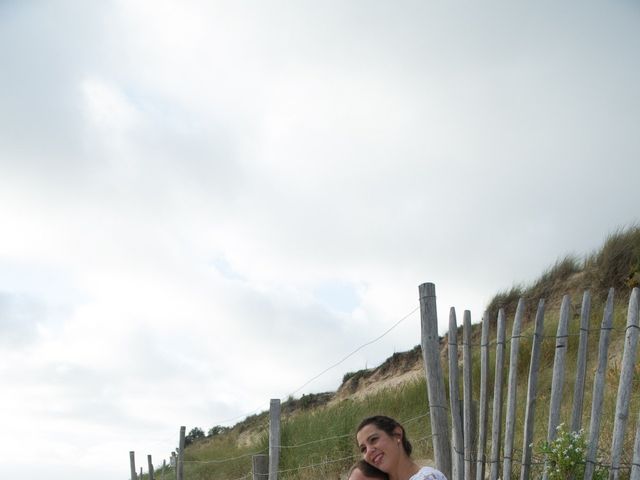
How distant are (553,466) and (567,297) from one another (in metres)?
1.04

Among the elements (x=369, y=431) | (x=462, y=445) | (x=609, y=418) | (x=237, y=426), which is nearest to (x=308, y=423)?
(x=609, y=418)

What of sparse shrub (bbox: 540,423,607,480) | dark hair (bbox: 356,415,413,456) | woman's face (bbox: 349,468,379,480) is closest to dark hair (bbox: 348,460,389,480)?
woman's face (bbox: 349,468,379,480)

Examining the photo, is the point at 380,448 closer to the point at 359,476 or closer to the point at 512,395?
the point at 359,476

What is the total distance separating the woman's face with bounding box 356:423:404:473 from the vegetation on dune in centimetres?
164

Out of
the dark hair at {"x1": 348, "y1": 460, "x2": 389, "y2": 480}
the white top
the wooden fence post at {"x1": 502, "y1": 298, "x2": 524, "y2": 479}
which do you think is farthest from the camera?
the wooden fence post at {"x1": 502, "y1": 298, "x2": 524, "y2": 479}

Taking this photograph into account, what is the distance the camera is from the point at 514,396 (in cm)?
582

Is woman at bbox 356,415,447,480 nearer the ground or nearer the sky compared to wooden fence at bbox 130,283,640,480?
nearer the ground

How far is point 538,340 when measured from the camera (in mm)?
5812

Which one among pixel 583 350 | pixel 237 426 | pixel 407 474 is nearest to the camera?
pixel 407 474

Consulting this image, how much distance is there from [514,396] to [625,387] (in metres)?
0.77

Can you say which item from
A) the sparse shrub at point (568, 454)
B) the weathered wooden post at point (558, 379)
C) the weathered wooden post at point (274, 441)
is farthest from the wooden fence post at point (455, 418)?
the weathered wooden post at point (274, 441)

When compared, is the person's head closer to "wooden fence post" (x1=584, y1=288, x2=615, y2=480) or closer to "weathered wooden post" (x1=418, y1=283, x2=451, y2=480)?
"wooden fence post" (x1=584, y1=288, x2=615, y2=480)

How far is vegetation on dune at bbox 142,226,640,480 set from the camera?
9.02 meters

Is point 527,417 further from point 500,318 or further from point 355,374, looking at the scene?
point 355,374
